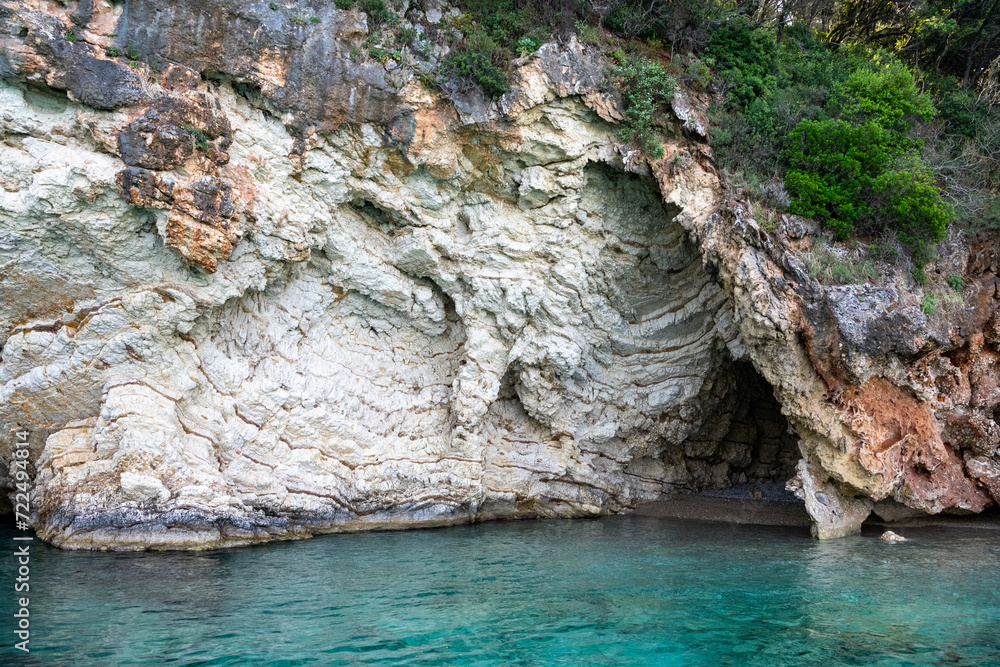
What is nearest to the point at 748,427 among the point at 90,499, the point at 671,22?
the point at 671,22

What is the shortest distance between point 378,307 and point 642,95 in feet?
24.3

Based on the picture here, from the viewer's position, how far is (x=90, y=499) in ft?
35.8

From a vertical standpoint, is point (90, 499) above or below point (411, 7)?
below

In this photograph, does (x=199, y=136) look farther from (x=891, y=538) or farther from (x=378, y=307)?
(x=891, y=538)

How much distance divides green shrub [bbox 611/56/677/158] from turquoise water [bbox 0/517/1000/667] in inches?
331

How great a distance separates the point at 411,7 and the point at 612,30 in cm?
473

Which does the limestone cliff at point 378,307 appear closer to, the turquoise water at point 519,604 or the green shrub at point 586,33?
the green shrub at point 586,33

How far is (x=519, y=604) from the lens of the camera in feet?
28.2

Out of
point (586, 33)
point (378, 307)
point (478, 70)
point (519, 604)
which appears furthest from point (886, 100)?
point (519, 604)

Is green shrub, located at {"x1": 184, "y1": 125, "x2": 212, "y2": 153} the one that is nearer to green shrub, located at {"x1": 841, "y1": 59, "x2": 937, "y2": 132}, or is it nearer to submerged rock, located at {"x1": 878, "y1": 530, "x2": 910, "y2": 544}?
green shrub, located at {"x1": 841, "y1": 59, "x2": 937, "y2": 132}

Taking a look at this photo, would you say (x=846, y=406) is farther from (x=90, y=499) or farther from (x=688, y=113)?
(x=90, y=499)

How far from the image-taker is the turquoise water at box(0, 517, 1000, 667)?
6883 mm

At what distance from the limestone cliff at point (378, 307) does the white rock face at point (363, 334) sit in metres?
0.06

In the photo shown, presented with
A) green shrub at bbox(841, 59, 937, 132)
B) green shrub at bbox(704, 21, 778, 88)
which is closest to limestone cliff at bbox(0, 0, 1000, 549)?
green shrub at bbox(704, 21, 778, 88)
